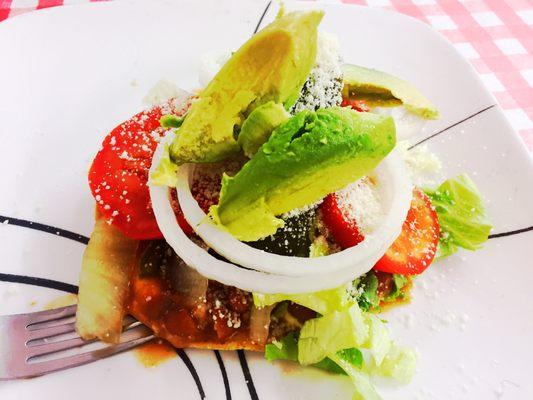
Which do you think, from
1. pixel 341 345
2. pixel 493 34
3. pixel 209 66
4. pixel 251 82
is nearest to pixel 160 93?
pixel 209 66

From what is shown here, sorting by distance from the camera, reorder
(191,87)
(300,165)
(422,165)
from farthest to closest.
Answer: (191,87) < (422,165) < (300,165)

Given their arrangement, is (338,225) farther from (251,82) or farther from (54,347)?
(54,347)

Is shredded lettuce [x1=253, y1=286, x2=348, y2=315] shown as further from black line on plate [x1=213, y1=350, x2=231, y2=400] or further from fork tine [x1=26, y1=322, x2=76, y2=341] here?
fork tine [x1=26, y1=322, x2=76, y2=341]

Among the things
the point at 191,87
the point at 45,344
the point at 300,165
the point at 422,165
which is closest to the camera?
the point at 300,165

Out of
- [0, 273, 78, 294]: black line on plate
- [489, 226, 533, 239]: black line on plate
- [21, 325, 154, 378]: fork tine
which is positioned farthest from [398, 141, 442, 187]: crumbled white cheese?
[0, 273, 78, 294]: black line on plate

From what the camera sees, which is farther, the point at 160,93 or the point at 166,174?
the point at 160,93

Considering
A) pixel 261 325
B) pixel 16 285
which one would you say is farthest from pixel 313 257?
pixel 16 285

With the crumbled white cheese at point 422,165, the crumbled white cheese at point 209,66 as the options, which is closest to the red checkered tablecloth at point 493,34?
the crumbled white cheese at point 422,165
